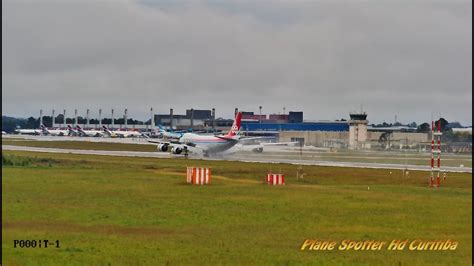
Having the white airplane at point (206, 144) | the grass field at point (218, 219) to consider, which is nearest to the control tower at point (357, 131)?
the white airplane at point (206, 144)

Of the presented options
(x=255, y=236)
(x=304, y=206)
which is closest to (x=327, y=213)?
A: (x=304, y=206)

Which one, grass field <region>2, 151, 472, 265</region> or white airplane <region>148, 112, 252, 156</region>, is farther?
white airplane <region>148, 112, 252, 156</region>

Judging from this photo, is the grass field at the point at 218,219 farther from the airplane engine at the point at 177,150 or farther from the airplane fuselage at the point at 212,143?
the airplane engine at the point at 177,150

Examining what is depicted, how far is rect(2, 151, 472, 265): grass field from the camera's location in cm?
2492

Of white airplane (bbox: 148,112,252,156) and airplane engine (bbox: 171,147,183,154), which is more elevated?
white airplane (bbox: 148,112,252,156)

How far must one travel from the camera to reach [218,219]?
3478 cm

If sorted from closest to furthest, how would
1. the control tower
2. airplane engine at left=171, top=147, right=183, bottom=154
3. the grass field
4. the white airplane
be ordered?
the grass field → the white airplane → airplane engine at left=171, top=147, right=183, bottom=154 → the control tower

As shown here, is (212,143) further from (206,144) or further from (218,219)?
(218,219)

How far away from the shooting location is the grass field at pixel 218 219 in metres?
24.9

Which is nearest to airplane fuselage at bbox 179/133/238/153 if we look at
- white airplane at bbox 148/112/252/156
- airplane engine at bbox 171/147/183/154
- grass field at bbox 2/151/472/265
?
white airplane at bbox 148/112/252/156

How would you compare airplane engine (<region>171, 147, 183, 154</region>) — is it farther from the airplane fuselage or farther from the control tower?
the control tower

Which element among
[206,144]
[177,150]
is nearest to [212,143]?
[206,144]

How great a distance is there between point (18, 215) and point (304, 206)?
52.2 ft

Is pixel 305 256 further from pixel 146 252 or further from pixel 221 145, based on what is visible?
pixel 221 145
